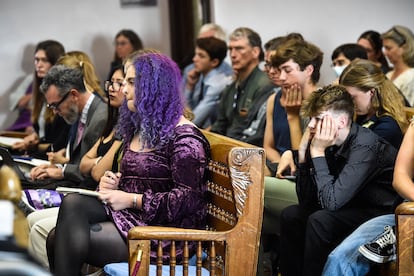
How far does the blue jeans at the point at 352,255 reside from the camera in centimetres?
284

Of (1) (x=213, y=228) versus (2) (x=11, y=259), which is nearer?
(2) (x=11, y=259)

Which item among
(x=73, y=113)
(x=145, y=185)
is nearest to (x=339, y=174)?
(x=145, y=185)

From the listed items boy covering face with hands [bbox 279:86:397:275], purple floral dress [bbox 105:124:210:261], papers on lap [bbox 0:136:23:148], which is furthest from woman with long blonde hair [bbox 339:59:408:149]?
papers on lap [bbox 0:136:23:148]

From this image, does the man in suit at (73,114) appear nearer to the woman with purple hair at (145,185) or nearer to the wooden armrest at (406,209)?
the woman with purple hair at (145,185)

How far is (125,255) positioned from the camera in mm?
2934

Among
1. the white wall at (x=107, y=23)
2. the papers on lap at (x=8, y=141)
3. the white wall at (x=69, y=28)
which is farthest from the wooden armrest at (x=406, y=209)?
the white wall at (x=69, y=28)

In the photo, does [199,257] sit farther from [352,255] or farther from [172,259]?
[352,255]

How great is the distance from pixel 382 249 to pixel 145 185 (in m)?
0.80

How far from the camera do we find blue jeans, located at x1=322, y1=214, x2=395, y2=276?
2.84m

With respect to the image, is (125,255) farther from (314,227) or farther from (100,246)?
(314,227)

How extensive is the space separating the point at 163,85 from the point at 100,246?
1.89 ft

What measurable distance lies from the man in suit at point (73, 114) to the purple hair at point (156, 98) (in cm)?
101

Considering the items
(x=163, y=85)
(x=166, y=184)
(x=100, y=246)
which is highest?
(x=163, y=85)

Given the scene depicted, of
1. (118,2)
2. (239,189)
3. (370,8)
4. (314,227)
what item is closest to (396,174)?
(314,227)
